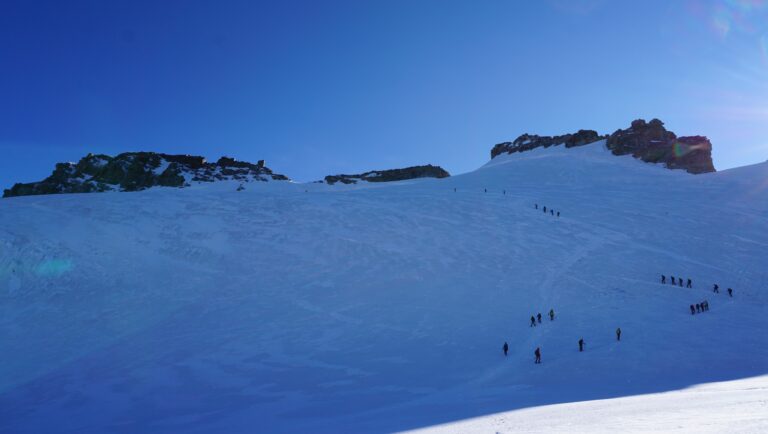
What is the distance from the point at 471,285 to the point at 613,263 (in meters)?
10.7

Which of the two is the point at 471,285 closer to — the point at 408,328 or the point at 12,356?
the point at 408,328

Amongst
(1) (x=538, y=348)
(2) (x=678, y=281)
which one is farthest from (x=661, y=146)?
(1) (x=538, y=348)

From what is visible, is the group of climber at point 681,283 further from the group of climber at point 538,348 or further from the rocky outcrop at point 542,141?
the rocky outcrop at point 542,141

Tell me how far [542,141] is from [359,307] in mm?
88773

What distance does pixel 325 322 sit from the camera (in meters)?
24.2

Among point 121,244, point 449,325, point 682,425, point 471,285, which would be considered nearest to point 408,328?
point 449,325

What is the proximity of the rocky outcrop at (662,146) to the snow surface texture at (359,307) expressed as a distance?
110 ft

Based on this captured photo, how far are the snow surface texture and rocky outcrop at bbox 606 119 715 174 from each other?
3344cm

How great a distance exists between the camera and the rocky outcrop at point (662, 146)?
262 ft

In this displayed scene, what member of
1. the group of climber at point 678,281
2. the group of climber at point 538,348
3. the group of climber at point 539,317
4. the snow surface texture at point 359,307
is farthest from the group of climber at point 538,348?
the group of climber at point 678,281

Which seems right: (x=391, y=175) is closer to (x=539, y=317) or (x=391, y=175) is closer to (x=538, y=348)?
(x=539, y=317)

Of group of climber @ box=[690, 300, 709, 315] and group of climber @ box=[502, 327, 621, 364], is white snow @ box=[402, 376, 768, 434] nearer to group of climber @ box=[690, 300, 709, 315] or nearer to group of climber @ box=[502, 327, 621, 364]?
group of climber @ box=[502, 327, 621, 364]

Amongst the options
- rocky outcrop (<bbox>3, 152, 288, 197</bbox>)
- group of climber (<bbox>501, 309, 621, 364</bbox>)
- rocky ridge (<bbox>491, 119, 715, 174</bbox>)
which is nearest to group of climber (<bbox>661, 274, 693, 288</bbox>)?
group of climber (<bbox>501, 309, 621, 364</bbox>)

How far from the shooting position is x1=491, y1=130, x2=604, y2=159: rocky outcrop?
96.4 metres
